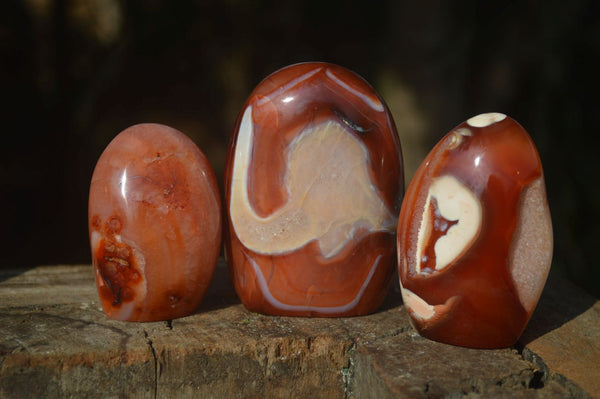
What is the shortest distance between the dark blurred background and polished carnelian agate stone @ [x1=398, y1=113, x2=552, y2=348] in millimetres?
828

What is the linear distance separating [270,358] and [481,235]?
1.39 ft

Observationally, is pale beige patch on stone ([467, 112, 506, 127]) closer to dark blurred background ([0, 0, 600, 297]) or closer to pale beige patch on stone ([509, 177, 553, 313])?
pale beige patch on stone ([509, 177, 553, 313])

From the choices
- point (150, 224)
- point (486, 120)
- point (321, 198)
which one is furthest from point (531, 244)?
point (150, 224)

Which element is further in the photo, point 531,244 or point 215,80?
point 215,80

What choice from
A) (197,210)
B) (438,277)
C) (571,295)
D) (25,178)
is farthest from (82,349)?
(25,178)

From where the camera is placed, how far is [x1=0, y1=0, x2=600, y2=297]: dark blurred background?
2.08 metres

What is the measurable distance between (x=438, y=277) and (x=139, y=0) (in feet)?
4.77

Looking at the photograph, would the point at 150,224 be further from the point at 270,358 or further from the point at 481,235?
the point at 481,235

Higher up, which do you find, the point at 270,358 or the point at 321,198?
the point at 321,198

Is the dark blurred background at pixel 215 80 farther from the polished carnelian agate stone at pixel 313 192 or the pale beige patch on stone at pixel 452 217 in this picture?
the pale beige patch on stone at pixel 452 217

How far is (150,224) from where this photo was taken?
4.03 feet

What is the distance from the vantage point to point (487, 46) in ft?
6.78

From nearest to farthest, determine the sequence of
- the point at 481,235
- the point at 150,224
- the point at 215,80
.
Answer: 1. the point at 481,235
2. the point at 150,224
3. the point at 215,80

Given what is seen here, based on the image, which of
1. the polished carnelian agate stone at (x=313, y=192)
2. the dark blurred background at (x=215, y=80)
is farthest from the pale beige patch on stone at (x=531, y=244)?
the dark blurred background at (x=215, y=80)
